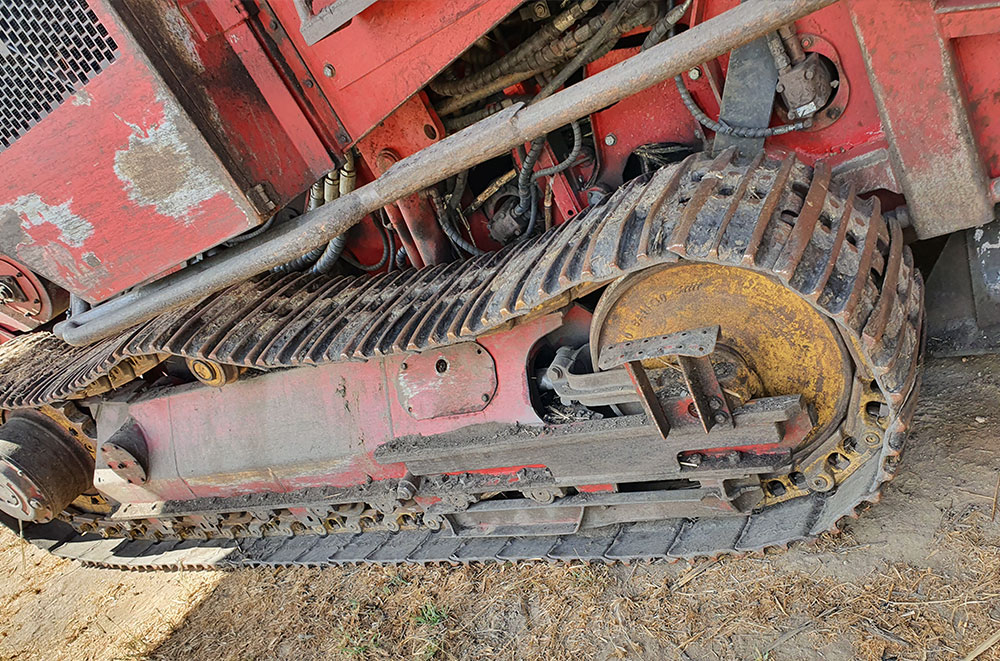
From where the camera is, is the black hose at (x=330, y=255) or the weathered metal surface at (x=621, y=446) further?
the black hose at (x=330, y=255)

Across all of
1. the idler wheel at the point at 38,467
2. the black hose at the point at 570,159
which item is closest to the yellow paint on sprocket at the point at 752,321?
the black hose at the point at 570,159

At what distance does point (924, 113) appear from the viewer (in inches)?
101

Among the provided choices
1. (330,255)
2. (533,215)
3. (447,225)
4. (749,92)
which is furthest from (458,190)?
(749,92)

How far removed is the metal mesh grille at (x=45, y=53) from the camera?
2717 mm

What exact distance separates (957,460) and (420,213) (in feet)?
7.73

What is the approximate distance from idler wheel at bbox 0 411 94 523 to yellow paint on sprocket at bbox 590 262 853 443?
11.0 ft

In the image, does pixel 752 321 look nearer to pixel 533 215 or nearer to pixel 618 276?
pixel 618 276

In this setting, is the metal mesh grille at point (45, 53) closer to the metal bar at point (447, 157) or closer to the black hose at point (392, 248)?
the metal bar at point (447, 157)

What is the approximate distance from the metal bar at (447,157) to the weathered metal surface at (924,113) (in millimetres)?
559

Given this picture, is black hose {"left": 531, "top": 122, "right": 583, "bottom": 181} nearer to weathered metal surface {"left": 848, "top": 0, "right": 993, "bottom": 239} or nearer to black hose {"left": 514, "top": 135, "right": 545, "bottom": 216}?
black hose {"left": 514, "top": 135, "right": 545, "bottom": 216}

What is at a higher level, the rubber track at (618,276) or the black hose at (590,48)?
the black hose at (590,48)

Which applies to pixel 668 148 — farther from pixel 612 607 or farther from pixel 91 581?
pixel 91 581

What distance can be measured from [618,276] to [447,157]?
70 cm

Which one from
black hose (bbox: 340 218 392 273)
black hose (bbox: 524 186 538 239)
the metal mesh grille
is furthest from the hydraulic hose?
the metal mesh grille
